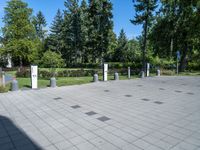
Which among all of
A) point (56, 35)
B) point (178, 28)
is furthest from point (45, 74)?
point (56, 35)

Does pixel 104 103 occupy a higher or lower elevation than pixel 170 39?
lower

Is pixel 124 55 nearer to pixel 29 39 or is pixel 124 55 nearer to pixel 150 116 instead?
pixel 29 39

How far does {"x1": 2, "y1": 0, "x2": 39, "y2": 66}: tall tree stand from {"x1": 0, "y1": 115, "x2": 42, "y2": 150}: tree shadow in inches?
1169

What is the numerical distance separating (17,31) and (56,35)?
36.1ft

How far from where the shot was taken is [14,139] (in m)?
3.86

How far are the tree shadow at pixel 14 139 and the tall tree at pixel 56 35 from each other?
37143mm

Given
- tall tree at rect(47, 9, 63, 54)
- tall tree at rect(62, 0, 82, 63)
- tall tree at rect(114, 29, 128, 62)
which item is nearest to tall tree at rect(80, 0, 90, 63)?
tall tree at rect(62, 0, 82, 63)

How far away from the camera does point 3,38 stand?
109 ft

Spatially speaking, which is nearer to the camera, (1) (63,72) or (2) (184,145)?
(2) (184,145)

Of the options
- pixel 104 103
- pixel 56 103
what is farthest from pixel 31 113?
pixel 104 103

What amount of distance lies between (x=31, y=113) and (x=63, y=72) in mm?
13397

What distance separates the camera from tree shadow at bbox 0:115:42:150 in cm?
351

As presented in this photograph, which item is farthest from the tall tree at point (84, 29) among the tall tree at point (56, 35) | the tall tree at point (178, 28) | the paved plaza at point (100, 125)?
the paved plaza at point (100, 125)

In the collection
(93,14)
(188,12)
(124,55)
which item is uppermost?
(93,14)
